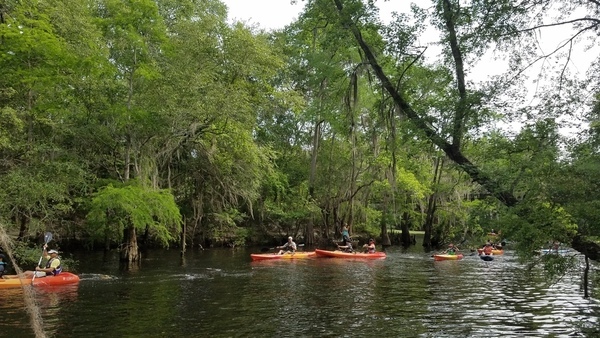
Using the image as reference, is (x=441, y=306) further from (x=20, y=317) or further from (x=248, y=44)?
(x=248, y=44)

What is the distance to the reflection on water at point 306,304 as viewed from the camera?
9617 mm

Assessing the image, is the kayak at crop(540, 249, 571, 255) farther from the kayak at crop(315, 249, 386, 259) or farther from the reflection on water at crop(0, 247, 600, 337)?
the kayak at crop(315, 249, 386, 259)

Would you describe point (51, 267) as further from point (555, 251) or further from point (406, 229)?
point (406, 229)

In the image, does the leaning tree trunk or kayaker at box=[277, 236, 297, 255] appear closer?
the leaning tree trunk

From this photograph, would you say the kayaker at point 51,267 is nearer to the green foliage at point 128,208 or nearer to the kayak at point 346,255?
the green foliage at point 128,208

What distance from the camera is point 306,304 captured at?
12.2 meters

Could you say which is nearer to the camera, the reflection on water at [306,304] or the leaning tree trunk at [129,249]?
the reflection on water at [306,304]

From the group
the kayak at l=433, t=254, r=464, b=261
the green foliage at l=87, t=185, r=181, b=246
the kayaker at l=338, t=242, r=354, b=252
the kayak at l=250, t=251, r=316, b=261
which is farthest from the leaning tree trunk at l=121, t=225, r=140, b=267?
the kayak at l=433, t=254, r=464, b=261

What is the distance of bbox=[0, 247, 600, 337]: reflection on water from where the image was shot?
31.6 ft

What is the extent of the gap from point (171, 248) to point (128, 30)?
583 inches

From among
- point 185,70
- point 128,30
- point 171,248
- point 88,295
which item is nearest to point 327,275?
point 88,295

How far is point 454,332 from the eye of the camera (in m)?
9.52

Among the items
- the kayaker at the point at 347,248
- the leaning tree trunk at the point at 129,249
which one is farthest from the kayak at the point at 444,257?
the leaning tree trunk at the point at 129,249

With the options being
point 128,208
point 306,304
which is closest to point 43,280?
point 128,208
